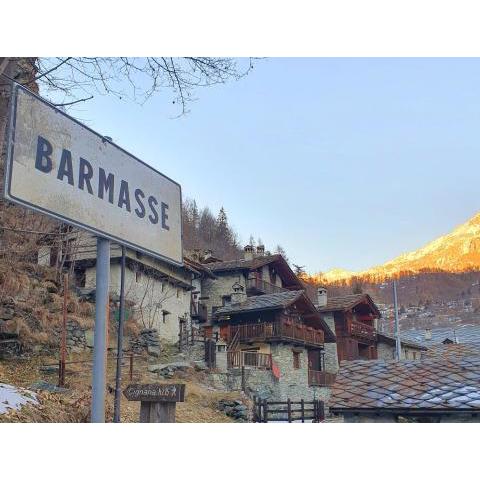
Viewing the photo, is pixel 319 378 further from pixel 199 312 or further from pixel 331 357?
pixel 199 312

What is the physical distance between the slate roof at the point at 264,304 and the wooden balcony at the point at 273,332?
79 cm

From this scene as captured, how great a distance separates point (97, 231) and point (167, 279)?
25.5 m

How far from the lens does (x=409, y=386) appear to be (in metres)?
8.52

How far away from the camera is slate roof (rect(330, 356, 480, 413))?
307 inches

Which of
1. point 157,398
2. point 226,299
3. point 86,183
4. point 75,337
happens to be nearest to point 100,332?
point 86,183

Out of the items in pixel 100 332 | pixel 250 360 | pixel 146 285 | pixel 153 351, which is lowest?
pixel 100 332

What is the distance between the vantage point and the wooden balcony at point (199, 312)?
95.9 ft

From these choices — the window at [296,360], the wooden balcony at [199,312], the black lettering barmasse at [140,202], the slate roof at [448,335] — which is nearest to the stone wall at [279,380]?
the window at [296,360]

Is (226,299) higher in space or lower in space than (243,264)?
lower

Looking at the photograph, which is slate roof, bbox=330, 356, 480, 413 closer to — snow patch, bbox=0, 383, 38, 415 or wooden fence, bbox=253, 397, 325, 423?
snow patch, bbox=0, 383, 38, 415

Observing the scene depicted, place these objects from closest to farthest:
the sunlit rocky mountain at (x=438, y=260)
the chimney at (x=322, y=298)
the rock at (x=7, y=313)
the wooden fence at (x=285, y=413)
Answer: the rock at (x=7, y=313)
the wooden fence at (x=285, y=413)
the chimney at (x=322, y=298)
the sunlit rocky mountain at (x=438, y=260)

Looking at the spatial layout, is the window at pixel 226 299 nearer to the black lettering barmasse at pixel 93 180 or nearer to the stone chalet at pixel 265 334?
the stone chalet at pixel 265 334

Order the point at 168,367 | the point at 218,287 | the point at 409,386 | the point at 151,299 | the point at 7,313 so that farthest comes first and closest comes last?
the point at 218,287 < the point at 151,299 < the point at 168,367 < the point at 7,313 < the point at 409,386

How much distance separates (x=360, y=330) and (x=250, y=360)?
11627mm
